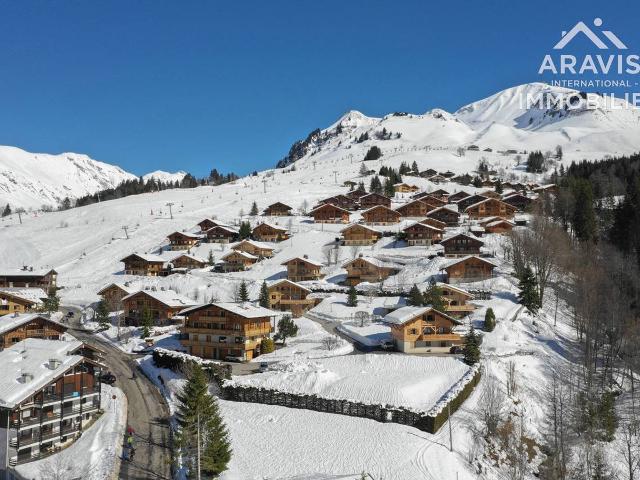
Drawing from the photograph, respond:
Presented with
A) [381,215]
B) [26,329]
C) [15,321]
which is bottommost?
[26,329]

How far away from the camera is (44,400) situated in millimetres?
33062

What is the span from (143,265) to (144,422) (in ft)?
174

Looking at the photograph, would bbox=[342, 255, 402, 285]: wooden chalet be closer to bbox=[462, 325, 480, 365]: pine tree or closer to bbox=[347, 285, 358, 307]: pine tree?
bbox=[347, 285, 358, 307]: pine tree

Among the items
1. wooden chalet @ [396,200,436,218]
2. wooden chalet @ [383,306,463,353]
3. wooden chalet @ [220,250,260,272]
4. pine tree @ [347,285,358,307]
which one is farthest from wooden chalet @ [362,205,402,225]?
wooden chalet @ [383,306,463,353]

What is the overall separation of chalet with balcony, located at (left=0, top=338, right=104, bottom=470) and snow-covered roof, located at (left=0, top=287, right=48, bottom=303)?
29.6 metres

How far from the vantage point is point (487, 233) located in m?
90.8

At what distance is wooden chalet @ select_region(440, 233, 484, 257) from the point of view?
78.5 metres

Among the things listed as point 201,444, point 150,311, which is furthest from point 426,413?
point 150,311

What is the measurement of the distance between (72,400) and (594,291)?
4804cm

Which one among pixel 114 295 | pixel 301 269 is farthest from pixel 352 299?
pixel 114 295

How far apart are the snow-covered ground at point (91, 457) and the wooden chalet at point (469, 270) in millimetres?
44895

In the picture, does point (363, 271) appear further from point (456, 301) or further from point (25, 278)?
point (25, 278)

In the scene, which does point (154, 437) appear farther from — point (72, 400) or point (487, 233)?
point (487, 233)

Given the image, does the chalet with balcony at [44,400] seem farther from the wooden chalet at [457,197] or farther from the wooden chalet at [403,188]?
the wooden chalet at [403,188]
